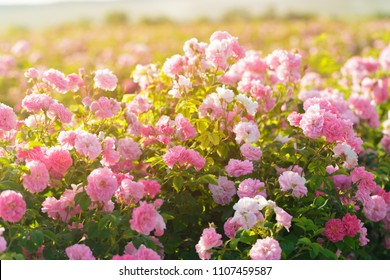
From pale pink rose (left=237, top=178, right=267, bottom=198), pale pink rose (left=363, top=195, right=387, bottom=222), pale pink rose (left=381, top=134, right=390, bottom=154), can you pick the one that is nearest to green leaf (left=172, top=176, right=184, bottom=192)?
pale pink rose (left=237, top=178, right=267, bottom=198)

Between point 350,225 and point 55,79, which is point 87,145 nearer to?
point 55,79

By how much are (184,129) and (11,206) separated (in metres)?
0.94

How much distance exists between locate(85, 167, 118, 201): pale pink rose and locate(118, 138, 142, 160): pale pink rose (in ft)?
1.87

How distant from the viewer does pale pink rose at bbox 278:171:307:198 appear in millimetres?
2824

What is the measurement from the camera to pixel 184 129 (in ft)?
10.1

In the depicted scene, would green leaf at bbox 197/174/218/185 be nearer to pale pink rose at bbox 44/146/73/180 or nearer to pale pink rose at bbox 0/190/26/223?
pale pink rose at bbox 44/146/73/180

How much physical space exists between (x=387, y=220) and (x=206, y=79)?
3.97ft

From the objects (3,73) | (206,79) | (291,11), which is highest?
(206,79)

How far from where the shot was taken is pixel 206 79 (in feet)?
11.5

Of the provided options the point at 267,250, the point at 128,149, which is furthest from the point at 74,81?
the point at 267,250

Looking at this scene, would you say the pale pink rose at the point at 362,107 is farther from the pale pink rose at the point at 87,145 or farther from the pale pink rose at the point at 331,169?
the pale pink rose at the point at 87,145

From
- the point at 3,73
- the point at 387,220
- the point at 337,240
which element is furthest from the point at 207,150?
the point at 3,73

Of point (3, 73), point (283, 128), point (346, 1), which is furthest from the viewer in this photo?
point (346, 1)

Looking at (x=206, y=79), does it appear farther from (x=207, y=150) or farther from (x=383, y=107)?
(x=383, y=107)
